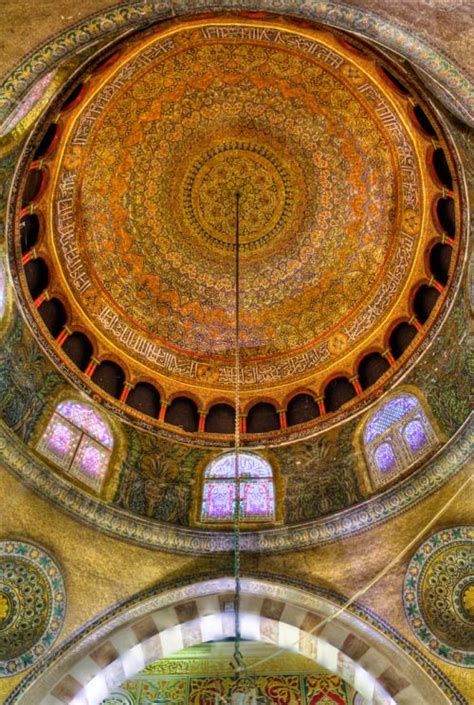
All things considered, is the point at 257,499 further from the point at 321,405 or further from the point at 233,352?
the point at 233,352

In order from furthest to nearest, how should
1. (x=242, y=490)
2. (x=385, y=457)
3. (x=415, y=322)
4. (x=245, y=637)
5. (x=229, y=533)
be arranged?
(x=415, y=322)
(x=242, y=490)
(x=385, y=457)
(x=229, y=533)
(x=245, y=637)

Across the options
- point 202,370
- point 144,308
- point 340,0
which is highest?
point 144,308

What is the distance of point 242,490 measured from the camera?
1038 centimetres

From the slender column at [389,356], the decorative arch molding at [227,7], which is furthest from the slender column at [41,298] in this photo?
the slender column at [389,356]

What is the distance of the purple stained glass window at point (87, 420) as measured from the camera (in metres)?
10.0

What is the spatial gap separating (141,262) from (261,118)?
3.48 metres

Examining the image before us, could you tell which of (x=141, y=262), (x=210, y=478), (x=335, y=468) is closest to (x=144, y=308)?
(x=141, y=262)

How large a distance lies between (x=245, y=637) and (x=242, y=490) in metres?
2.22

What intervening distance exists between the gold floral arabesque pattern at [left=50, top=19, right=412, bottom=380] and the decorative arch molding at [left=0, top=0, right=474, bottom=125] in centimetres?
463

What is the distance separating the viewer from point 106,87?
1041 centimetres

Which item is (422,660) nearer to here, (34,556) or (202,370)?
(34,556)

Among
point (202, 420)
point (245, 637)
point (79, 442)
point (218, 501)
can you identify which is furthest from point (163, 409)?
point (245, 637)

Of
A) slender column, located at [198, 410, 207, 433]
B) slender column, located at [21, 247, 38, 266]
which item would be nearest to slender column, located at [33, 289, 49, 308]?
slender column, located at [21, 247, 38, 266]

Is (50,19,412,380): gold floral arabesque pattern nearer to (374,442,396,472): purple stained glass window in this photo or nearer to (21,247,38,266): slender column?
(21,247,38,266): slender column
